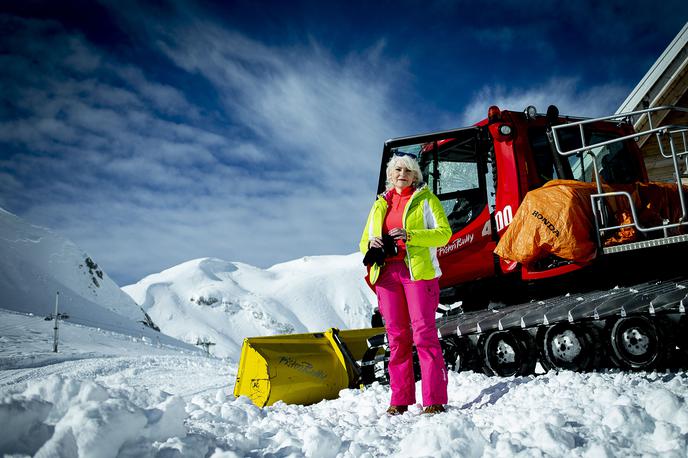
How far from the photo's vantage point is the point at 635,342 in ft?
12.0

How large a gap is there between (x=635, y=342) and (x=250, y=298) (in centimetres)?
17021

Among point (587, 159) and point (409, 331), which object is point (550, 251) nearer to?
point (409, 331)

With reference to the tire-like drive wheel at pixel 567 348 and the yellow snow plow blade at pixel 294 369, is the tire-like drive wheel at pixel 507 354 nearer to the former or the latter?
the tire-like drive wheel at pixel 567 348

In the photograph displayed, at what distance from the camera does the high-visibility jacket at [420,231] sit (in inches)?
133

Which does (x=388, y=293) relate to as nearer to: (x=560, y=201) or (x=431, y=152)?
(x=560, y=201)

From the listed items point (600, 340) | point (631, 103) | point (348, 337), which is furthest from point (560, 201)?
point (631, 103)

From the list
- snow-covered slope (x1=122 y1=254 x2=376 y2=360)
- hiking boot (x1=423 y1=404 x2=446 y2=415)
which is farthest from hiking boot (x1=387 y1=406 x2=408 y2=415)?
snow-covered slope (x1=122 y1=254 x2=376 y2=360)

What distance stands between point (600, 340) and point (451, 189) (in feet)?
7.61

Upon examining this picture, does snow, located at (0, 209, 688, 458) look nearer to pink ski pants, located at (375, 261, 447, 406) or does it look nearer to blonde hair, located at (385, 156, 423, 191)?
pink ski pants, located at (375, 261, 447, 406)

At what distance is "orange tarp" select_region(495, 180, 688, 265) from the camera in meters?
3.89

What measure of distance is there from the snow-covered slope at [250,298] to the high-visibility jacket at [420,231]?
4404 inches

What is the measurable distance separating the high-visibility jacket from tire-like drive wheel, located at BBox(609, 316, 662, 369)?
1540 mm

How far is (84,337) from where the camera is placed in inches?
1048

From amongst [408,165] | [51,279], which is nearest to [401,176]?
[408,165]
